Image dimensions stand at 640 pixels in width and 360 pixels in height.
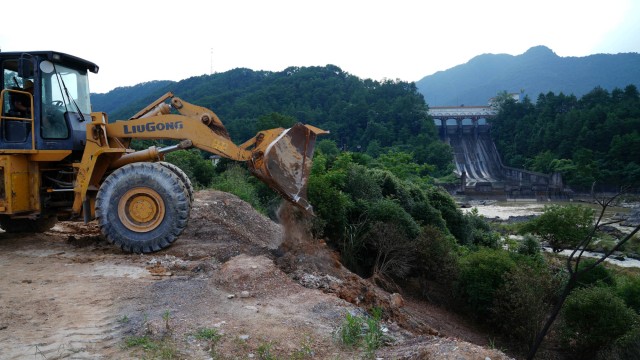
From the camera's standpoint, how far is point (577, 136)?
72.6m

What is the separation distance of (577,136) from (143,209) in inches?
3006

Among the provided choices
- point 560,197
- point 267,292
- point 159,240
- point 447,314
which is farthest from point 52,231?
point 560,197

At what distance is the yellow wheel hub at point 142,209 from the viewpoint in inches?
316

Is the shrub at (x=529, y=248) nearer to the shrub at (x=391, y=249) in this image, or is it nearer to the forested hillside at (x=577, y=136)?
the shrub at (x=391, y=249)

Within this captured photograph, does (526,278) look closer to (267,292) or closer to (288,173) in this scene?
(288,173)

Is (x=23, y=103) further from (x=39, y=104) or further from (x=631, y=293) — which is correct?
(x=631, y=293)

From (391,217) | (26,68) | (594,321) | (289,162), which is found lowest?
(594,321)

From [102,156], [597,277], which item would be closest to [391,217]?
[597,277]

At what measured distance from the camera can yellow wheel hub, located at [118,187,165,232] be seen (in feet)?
26.3

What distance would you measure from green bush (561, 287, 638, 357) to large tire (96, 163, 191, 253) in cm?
1277

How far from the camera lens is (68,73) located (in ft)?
28.9

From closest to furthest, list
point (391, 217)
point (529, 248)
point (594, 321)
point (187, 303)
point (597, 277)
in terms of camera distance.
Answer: point (187, 303) < point (594, 321) < point (391, 217) < point (597, 277) < point (529, 248)

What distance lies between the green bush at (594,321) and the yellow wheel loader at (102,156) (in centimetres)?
1115

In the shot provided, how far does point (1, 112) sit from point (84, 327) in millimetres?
4918
